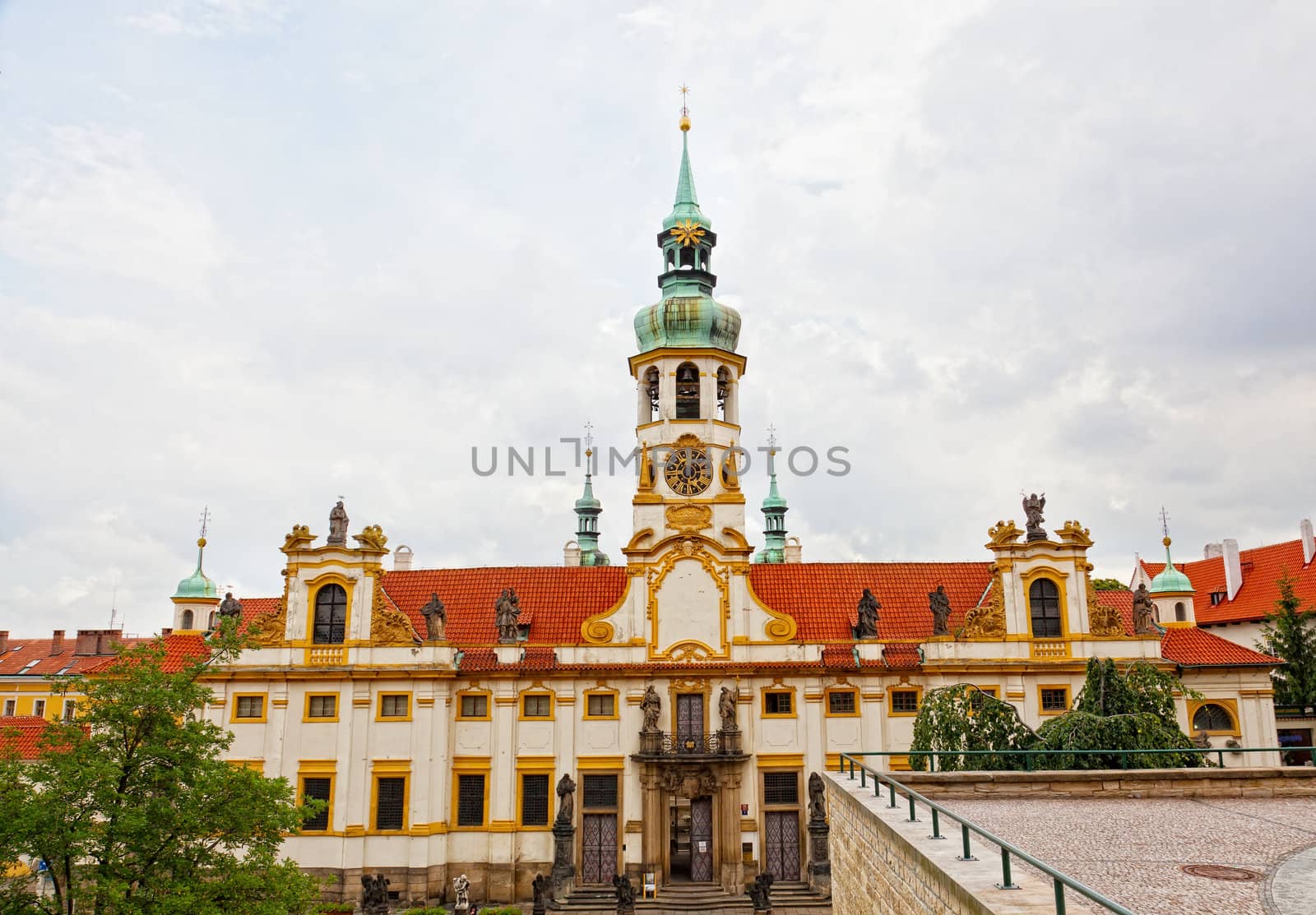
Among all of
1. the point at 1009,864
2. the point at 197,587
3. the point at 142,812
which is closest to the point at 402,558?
the point at 197,587

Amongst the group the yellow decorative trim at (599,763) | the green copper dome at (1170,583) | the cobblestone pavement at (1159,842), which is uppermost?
the green copper dome at (1170,583)

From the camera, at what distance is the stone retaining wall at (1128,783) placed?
55.9 feet

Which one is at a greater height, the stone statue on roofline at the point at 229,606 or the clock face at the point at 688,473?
the clock face at the point at 688,473

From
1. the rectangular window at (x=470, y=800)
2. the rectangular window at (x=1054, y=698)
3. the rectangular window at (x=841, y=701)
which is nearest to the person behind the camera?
the rectangular window at (x=470, y=800)

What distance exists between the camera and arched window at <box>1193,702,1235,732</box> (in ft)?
125

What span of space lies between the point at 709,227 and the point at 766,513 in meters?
29.6

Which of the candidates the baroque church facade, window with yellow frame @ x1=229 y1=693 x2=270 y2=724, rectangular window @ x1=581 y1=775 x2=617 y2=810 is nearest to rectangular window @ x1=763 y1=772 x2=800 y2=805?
the baroque church facade

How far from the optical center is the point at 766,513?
7181 centimetres

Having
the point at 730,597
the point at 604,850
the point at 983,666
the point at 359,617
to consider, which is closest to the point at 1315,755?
the point at 983,666

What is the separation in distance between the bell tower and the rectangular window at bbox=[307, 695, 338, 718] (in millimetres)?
13187

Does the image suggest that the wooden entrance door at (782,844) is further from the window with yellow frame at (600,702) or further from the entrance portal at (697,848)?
the window with yellow frame at (600,702)

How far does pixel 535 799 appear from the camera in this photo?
36.2 meters

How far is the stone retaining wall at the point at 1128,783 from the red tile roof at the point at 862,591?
20072mm

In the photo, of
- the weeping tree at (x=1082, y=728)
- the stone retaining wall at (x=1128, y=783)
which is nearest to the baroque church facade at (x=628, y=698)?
the weeping tree at (x=1082, y=728)
